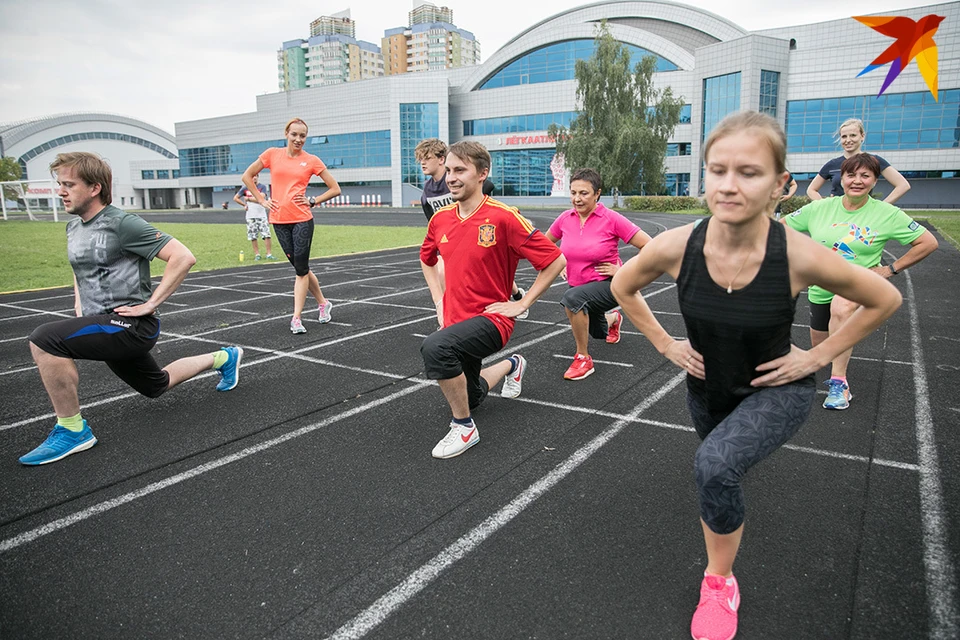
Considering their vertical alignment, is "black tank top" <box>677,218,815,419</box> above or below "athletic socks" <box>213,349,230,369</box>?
above

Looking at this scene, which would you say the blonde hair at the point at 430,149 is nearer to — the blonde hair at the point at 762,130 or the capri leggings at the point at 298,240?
the capri leggings at the point at 298,240

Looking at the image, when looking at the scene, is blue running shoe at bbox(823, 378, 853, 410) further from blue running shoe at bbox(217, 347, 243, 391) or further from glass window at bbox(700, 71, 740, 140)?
glass window at bbox(700, 71, 740, 140)

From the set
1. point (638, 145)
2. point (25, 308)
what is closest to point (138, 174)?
point (638, 145)

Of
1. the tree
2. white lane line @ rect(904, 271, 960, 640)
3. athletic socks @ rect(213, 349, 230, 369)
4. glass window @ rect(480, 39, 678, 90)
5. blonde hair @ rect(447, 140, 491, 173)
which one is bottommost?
white lane line @ rect(904, 271, 960, 640)

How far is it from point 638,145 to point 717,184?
153 ft

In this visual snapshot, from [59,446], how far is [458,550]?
2770 mm

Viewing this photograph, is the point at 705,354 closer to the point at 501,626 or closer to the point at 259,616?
the point at 501,626

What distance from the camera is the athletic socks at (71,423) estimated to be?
3.92 meters

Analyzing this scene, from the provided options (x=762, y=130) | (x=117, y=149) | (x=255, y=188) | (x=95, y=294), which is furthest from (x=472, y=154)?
(x=117, y=149)

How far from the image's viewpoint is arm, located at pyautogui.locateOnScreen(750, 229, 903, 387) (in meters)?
2.21

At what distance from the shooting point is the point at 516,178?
68.6 meters

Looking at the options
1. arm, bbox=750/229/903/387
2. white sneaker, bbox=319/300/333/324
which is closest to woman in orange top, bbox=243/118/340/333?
white sneaker, bbox=319/300/333/324

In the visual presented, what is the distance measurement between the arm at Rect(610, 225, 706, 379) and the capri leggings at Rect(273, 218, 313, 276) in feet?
18.0

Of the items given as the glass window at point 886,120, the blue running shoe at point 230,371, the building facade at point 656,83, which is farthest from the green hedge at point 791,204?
the blue running shoe at point 230,371
